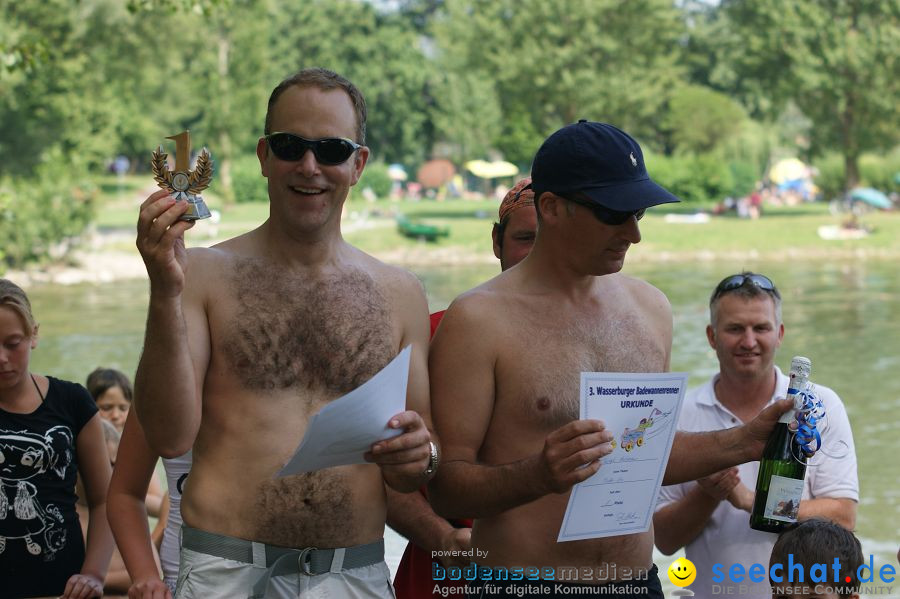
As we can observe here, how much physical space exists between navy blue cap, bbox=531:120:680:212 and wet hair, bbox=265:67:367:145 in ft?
1.76

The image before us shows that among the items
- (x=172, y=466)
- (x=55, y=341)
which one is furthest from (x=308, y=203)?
(x=55, y=341)

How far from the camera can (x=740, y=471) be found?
453cm

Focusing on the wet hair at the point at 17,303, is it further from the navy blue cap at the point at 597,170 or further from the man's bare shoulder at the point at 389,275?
the navy blue cap at the point at 597,170

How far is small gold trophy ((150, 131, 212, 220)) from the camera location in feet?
9.44

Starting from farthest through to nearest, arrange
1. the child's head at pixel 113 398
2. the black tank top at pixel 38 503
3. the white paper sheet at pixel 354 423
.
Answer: the child's head at pixel 113 398, the black tank top at pixel 38 503, the white paper sheet at pixel 354 423

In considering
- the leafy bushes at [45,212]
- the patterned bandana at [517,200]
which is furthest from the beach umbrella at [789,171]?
the patterned bandana at [517,200]

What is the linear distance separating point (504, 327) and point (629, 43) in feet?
187

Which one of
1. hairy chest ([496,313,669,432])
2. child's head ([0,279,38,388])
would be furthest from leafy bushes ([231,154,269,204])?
hairy chest ([496,313,669,432])

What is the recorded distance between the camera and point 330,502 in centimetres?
324

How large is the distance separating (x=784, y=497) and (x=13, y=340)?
2856mm

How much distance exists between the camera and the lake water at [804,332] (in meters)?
13.3

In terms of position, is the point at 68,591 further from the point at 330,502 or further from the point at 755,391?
the point at 755,391

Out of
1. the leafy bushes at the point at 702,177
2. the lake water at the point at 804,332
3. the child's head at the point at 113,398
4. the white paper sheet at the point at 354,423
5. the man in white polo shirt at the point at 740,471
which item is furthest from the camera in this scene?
the leafy bushes at the point at 702,177

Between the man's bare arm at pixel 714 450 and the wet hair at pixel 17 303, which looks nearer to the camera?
the man's bare arm at pixel 714 450
